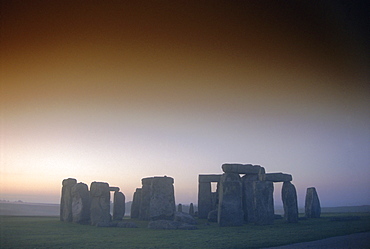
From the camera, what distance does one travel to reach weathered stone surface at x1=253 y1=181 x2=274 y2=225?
737 inches

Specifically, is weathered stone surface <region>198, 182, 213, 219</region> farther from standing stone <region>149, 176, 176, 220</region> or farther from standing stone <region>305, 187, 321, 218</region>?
standing stone <region>305, 187, 321, 218</region>

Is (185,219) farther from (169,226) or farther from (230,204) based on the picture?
(230,204)

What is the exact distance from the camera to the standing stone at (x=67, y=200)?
21.0 metres

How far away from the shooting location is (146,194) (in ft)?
75.1

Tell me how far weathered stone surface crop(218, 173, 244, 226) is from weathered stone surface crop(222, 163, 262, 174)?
0.66 meters

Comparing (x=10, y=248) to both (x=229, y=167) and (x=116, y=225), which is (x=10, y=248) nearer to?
(x=116, y=225)

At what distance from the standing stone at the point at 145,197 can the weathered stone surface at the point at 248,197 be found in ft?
19.3

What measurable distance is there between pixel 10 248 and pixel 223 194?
1086cm

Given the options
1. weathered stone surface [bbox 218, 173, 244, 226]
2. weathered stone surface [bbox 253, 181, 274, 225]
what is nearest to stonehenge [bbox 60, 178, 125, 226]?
weathered stone surface [bbox 218, 173, 244, 226]

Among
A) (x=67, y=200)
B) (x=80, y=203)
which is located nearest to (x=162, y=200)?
(x=80, y=203)

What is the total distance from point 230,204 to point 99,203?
6.68 metres

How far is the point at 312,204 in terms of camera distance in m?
23.8

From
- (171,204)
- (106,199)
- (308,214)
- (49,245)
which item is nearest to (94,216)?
(106,199)

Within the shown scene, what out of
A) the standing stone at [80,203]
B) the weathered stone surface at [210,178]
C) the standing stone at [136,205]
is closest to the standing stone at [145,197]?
the standing stone at [136,205]
